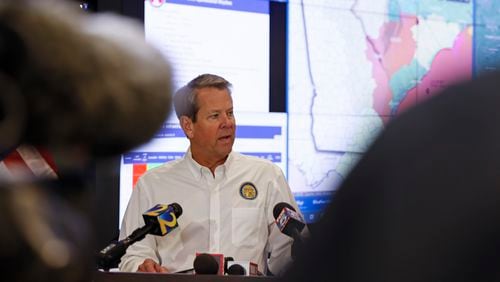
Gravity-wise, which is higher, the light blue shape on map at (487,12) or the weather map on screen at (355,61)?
the light blue shape on map at (487,12)

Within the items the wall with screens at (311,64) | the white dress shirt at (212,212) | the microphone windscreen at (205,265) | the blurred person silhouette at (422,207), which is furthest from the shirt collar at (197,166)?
the blurred person silhouette at (422,207)

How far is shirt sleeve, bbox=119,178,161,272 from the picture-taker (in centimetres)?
317

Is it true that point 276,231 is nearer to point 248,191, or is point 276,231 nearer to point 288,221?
point 248,191

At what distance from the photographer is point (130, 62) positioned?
42cm

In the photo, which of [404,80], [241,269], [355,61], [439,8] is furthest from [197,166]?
[439,8]

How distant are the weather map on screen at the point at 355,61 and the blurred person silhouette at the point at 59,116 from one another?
3870 millimetres

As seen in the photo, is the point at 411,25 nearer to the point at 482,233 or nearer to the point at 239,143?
the point at 239,143

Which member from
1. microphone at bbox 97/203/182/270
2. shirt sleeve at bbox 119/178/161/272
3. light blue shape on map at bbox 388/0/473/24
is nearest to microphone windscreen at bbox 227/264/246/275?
microphone at bbox 97/203/182/270

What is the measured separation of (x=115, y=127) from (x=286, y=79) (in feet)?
13.2

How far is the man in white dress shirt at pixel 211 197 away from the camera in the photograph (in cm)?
329

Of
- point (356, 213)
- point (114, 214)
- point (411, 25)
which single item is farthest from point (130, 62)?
point (411, 25)

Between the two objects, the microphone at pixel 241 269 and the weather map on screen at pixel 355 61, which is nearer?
the microphone at pixel 241 269

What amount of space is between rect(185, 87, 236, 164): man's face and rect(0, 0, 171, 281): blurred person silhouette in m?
3.20

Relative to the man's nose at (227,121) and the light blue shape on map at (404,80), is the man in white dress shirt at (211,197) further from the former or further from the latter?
the light blue shape on map at (404,80)
